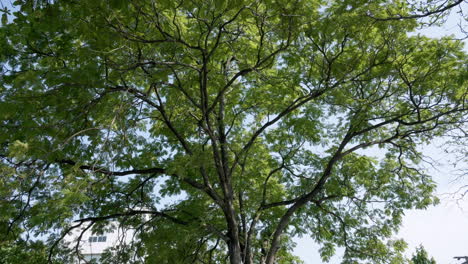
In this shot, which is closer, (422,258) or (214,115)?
(214,115)

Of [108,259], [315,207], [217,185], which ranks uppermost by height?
[217,185]

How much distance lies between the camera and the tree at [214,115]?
563 cm

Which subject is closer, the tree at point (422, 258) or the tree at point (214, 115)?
the tree at point (214, 115)

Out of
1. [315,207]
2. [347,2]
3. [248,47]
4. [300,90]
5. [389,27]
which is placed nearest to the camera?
[347,2]

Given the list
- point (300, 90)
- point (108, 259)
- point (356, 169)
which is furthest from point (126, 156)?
point (356, 169)

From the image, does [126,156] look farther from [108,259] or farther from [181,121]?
[108,259]

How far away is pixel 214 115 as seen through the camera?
974 centimetres

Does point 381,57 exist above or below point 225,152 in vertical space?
above

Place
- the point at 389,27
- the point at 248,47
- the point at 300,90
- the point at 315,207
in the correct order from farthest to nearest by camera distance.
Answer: the point at 315,207
the point at 300,90
the point at 248,47
the point at 389,27

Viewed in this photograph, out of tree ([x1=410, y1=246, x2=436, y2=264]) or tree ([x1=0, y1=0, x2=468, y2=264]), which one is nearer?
tree ([x1=0, y1=0, x2=468, y2=264])

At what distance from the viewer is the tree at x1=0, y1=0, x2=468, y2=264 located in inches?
222

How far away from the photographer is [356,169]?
10281 mm

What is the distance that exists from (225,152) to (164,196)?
8.11ft

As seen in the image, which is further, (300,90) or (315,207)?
(315,207)
